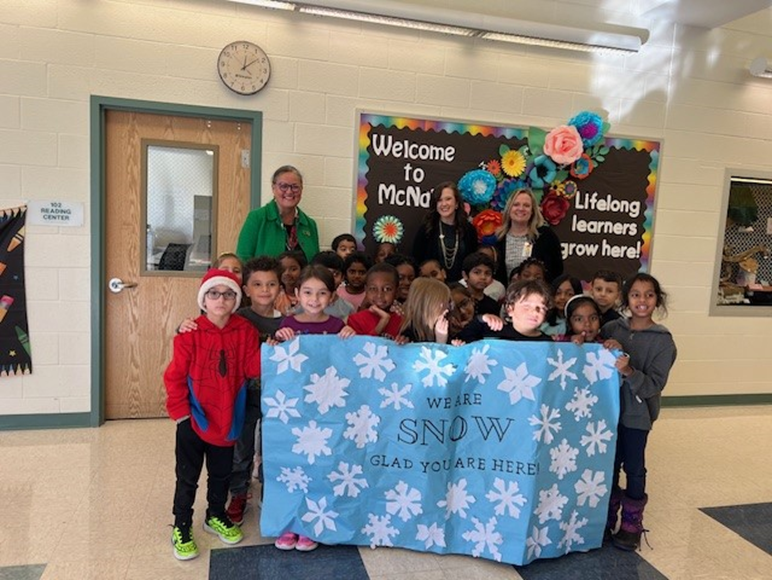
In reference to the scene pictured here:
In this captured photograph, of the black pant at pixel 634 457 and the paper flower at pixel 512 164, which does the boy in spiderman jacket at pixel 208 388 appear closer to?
the black pant at pixel 634 457

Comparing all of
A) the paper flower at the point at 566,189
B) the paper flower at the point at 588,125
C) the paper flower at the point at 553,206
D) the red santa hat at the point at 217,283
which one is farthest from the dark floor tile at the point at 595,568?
the paper flower at the point at 588,125

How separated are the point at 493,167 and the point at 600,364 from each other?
79.9 inches

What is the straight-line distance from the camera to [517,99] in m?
4.02

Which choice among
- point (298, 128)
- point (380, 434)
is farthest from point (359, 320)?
point (298, 128)

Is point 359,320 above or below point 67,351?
above

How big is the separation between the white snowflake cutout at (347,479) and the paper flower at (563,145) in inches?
105

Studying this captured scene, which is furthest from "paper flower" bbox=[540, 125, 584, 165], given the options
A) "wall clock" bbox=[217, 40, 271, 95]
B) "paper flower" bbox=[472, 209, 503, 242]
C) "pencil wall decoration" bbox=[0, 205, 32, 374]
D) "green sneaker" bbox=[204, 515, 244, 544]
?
"pencil wall decoration" bbox=[0, 205, 32, 374]

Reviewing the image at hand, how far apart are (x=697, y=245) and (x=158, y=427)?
421 centimetres

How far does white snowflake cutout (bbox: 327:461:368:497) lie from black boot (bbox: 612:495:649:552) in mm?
1154

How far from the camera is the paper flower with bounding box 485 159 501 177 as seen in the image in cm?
396

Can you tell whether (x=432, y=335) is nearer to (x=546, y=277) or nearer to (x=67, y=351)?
(x=546, y=277)

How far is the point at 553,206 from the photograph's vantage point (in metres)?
4.05

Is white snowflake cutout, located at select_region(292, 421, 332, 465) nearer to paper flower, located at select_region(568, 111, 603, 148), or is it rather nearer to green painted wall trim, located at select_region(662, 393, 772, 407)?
paper flower, located at select_region(568, 111, 603, 148)

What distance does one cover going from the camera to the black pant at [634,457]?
7.95 ft
